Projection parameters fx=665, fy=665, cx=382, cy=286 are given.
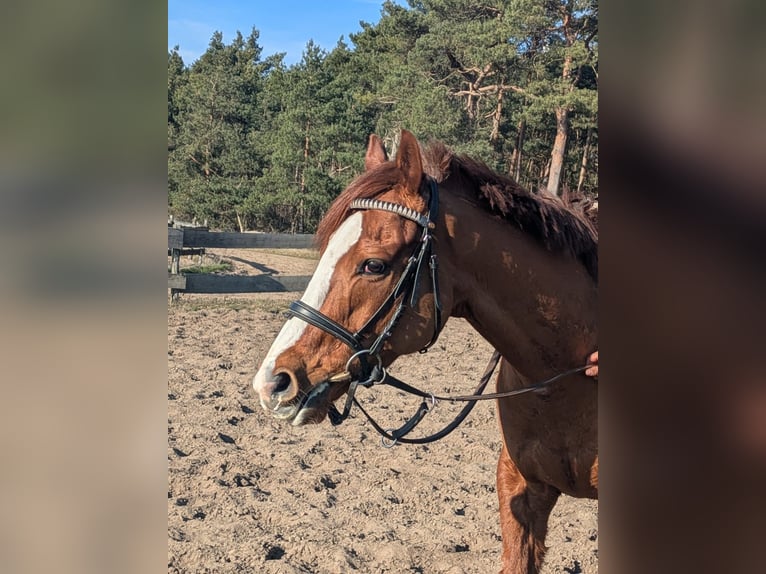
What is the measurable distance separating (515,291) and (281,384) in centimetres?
80

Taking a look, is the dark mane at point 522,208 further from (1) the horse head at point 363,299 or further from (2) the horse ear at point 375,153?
(2) the horse ear at point 375,153

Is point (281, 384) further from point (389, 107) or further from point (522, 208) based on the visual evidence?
point (389, 107)

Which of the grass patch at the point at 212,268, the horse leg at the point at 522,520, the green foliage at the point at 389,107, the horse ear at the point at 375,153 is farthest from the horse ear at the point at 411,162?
the green foliage at the point at 389,107

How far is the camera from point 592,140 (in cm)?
1925

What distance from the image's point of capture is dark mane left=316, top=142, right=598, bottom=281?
83.6 inches

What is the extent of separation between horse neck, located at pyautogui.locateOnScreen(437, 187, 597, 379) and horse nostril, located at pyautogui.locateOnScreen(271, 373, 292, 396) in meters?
0.59

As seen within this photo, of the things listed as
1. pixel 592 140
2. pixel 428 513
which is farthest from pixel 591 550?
pixel 592 140

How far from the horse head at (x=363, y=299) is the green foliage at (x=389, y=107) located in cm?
1453

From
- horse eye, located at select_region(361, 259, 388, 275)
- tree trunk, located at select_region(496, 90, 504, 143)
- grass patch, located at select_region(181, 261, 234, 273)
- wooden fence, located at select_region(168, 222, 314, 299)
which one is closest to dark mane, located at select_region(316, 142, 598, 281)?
horse eye, located at select_region(361, 259, 388, 275)

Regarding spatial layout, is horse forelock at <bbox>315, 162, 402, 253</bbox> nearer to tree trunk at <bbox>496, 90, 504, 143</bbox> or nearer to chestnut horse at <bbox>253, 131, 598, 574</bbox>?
chestnut horse at <bbox>253, 131, 598, 574</bbox>

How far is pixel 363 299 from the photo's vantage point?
6.66 feet
